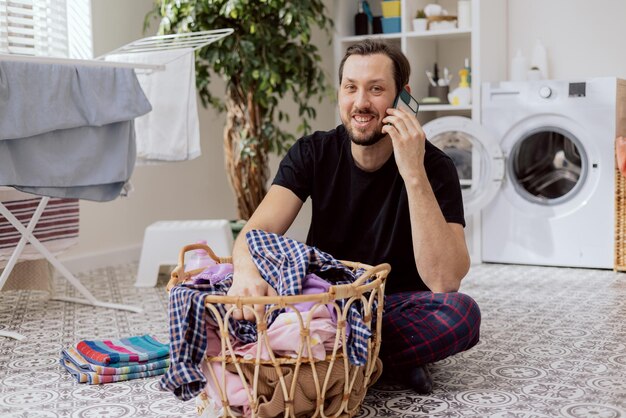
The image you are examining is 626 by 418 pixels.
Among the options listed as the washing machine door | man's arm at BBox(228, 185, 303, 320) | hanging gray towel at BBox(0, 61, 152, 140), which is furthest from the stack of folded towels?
the washing machine door

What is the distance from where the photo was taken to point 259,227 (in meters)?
1.91

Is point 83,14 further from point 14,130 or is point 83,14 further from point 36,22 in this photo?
point 14,130

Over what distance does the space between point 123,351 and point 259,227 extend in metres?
0.55

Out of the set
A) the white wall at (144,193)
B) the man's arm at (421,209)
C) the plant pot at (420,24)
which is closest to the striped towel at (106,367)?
the man's arm at (421,209)

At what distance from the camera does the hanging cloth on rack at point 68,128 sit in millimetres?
2340

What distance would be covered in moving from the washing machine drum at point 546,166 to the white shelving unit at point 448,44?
28 cm

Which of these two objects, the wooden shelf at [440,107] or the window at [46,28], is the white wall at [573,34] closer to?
the wooden shelf at [440,107]

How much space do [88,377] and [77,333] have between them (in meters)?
0.55

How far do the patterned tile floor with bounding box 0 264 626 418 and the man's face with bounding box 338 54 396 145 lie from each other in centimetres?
60

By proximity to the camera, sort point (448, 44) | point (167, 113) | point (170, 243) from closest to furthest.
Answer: point (167, 113) → point (170, 243) → point (448, 44)

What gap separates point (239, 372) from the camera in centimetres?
149

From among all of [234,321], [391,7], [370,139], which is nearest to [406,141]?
[370,139]

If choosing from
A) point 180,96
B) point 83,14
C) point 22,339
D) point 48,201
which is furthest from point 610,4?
point 22,339

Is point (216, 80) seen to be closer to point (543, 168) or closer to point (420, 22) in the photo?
point (420, 22)
